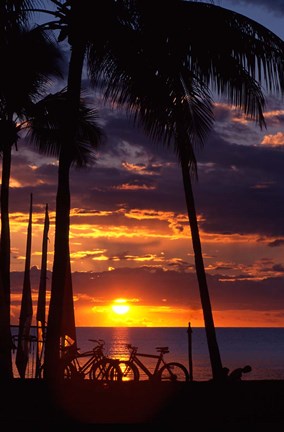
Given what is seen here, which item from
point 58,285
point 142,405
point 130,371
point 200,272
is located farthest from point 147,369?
point 142,405

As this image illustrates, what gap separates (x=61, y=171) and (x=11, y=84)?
14.0 ft

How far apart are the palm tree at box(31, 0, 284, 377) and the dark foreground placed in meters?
1.33

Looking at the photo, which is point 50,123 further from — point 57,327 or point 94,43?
point 57,327

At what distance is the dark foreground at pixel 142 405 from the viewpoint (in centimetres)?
1392

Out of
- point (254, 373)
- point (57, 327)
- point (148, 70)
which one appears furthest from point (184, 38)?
point (254, 373)

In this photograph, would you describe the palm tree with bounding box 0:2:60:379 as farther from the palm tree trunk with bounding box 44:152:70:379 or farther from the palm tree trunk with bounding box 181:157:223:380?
the palm tree trunk with bounding box 181:157:223:380

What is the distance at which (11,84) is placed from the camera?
21531 millimetres

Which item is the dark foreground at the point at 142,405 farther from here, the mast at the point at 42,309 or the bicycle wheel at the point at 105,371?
the mast at the point at 42,309

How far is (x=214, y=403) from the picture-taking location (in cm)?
1592

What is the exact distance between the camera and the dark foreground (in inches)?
548

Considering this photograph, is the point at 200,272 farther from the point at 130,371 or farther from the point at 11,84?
the point at 11,84

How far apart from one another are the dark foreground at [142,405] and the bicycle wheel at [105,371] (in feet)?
3.27

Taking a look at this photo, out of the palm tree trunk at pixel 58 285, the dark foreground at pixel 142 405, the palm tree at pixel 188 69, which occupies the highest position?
the palm tree at pixel 188 69

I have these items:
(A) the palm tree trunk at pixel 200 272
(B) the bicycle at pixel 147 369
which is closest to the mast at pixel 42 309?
(B) the bicycle at pixel 147 369
